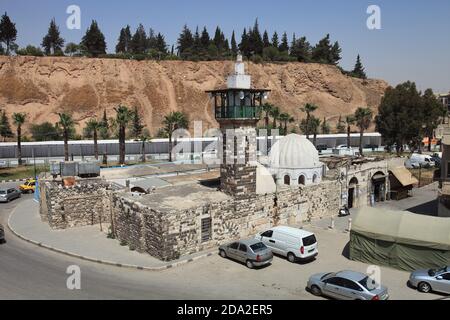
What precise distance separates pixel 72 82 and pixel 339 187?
267 feet

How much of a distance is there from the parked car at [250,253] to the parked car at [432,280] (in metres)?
7.15

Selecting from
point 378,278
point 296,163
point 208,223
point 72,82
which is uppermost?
point 72,82

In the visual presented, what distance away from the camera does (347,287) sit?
57.6 feet

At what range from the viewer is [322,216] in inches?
1298

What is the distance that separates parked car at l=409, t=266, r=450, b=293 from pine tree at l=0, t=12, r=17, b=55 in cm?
11369

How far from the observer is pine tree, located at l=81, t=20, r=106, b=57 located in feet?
367

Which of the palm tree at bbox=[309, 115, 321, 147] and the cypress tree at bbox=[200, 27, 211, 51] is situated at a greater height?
the cypress tree at bbox=[200, 27, 211, 51]

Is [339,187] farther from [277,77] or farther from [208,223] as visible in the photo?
[277,77]

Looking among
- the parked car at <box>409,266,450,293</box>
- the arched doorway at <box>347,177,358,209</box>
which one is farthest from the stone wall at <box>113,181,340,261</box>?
the parked car at <box>409,266,450,293</box>

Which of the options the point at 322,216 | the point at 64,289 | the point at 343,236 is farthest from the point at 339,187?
the point at 64,289

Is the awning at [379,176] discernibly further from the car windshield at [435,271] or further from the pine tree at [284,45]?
the pine tree at [284,45]

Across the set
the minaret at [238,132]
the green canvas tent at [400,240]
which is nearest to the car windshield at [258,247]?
the minaret at [238,132]

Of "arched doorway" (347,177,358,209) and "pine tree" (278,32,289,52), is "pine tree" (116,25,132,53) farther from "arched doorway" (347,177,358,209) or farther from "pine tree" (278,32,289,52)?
"arched doorway" (347,177,358,209)

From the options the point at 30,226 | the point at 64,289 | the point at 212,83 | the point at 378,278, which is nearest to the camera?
the point at 64,289
